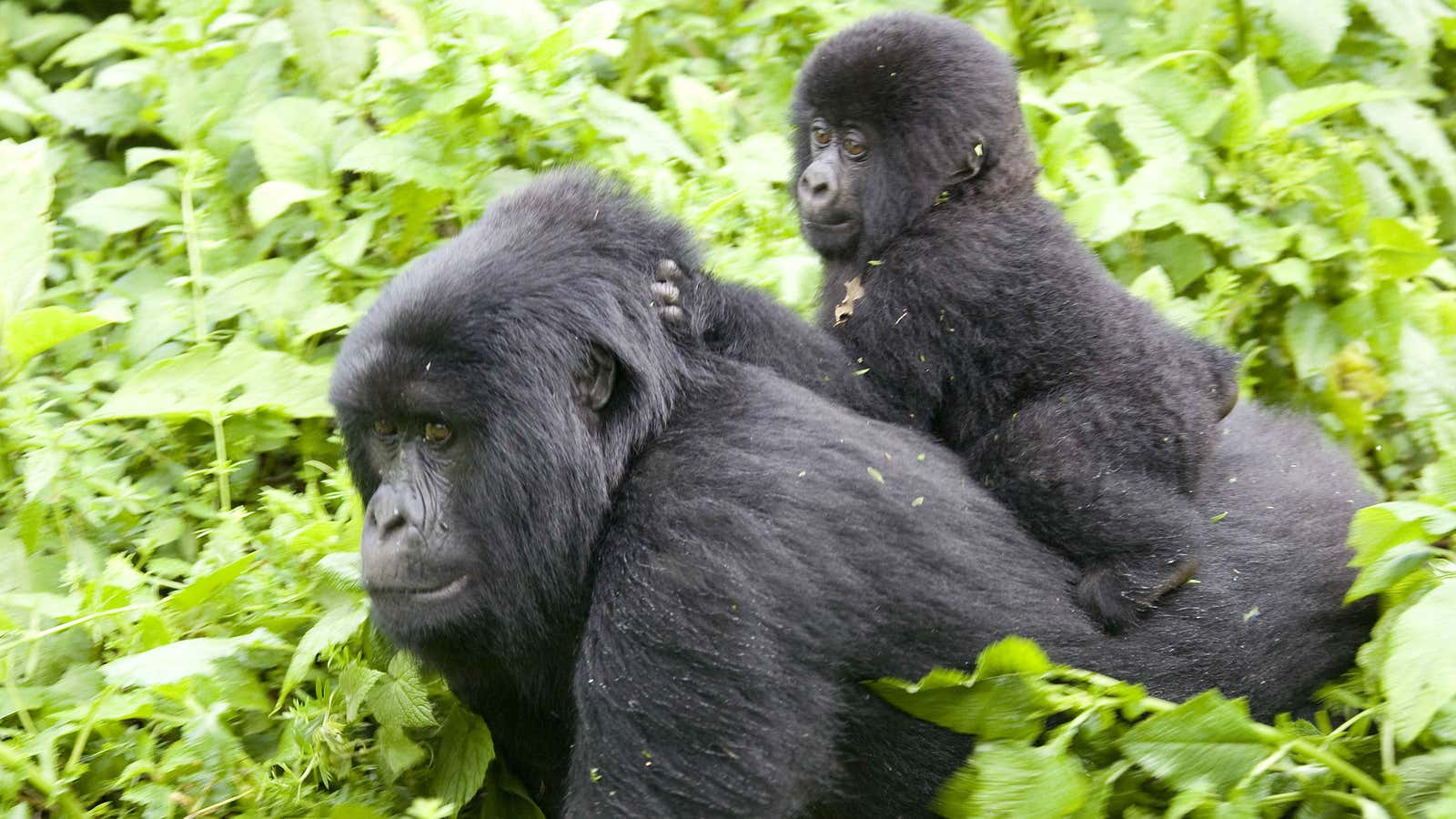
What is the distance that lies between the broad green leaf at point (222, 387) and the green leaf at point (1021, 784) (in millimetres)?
2078

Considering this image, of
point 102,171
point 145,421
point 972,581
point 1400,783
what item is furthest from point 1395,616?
point 102,171

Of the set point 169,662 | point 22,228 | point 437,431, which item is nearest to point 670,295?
point 437,431

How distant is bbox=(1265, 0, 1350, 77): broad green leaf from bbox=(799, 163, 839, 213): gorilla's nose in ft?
6.89

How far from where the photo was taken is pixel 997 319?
3605mm

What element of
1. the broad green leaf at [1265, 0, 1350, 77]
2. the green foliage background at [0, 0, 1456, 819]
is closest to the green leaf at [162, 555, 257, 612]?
the green foliage background at [0, 0, 1456, 819]

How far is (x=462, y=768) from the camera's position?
3.38m

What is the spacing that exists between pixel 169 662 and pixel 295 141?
1979 mm

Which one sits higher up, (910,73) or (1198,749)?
(910,73)

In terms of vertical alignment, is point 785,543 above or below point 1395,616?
above

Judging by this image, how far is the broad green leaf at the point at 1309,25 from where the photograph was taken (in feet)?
16.8

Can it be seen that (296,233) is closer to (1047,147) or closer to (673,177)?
(673,177)

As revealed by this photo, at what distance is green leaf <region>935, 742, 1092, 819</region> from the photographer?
111 inches

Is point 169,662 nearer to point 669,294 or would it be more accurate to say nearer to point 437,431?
point 437,431

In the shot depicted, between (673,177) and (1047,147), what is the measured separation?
47.7 inches
